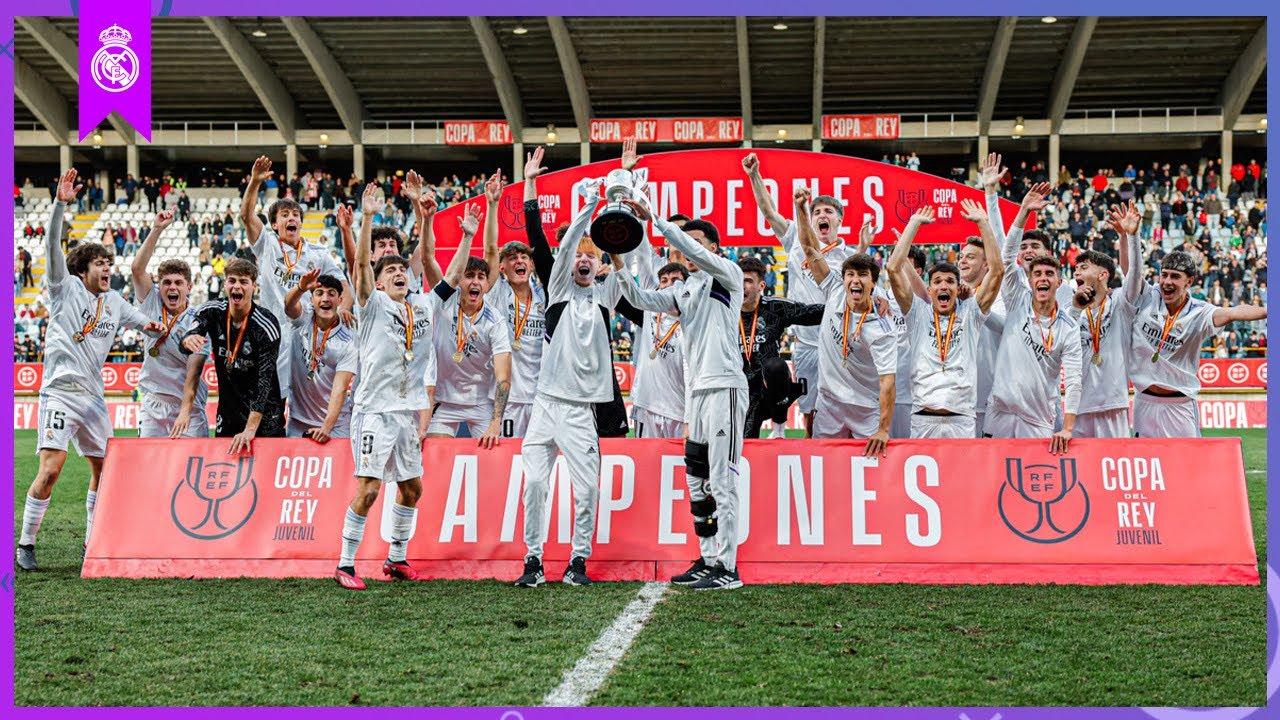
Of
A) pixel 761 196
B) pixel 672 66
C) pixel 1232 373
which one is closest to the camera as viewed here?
pixel 761 196

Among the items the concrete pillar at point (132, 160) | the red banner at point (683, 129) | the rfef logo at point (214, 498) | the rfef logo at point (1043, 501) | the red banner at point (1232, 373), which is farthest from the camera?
the concrete pillar at point (132, 160)

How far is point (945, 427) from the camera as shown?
25.9ft

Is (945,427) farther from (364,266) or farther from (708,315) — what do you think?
(364,266)

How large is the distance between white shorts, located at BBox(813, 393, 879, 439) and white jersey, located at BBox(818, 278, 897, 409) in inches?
2.3

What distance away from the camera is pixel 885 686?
4801mm

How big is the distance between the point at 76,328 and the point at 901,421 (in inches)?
221

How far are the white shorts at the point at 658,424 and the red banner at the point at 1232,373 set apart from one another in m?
17.0

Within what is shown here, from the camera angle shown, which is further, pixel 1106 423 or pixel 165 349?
pixel 165 349

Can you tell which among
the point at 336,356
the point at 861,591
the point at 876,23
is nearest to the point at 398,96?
the point at 876,23

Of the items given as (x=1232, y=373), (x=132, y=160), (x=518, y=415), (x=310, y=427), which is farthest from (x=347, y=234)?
(x=132, y=160)

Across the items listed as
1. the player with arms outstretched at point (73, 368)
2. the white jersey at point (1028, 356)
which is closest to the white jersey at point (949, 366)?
the white jersey at point (1028, 356)

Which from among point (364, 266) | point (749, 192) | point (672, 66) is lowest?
point (364, 266)

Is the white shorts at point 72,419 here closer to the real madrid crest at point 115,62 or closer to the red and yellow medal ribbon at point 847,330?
the real madrid crest at point 115,62

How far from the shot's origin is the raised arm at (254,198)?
26.0ft
